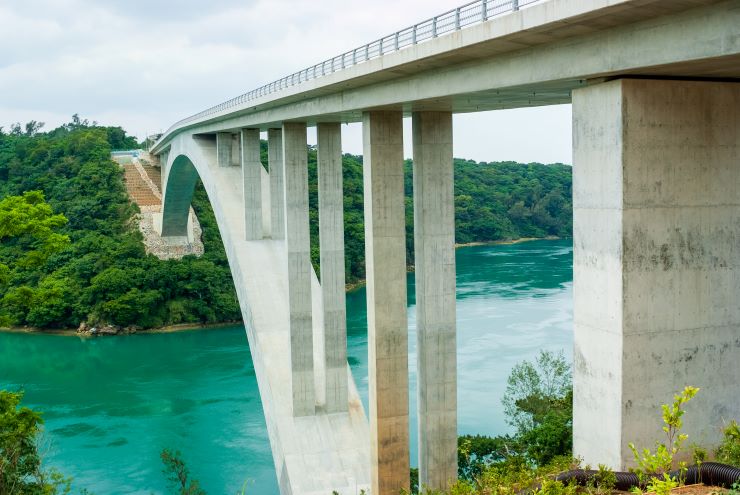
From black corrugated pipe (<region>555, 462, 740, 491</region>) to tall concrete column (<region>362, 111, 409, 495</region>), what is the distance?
22.3ft

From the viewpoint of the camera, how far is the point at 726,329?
8.82 meters

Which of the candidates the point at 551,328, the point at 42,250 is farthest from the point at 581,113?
the point at 551,328

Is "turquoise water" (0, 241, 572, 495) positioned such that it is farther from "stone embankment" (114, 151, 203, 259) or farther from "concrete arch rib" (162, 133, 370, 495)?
"stone embankment" (114, 151, 203, 259)

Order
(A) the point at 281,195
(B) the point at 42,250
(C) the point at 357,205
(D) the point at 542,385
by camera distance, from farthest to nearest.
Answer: (C) the point at 357,205
(D) the point at 542,385
(A) the point at 281,195
(B) the point at 42,250

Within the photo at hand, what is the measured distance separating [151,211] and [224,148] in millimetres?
23496

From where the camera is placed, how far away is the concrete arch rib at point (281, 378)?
58.8 feet

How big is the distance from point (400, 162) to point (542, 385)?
1379 centimetres

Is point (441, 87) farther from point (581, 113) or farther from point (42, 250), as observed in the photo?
A: point (42, 250)

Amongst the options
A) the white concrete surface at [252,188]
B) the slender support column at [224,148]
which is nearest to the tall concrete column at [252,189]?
the white concrete surface at [252,188]

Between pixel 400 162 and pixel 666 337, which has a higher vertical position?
pixel 400 162

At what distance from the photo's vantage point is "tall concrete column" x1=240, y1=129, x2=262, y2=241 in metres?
24.2

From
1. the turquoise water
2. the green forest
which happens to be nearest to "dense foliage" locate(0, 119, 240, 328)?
the green forest

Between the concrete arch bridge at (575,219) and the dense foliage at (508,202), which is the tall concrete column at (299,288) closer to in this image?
the concrete arch bridge at (575,219)

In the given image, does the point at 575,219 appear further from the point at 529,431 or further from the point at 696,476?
the point at 529,431
